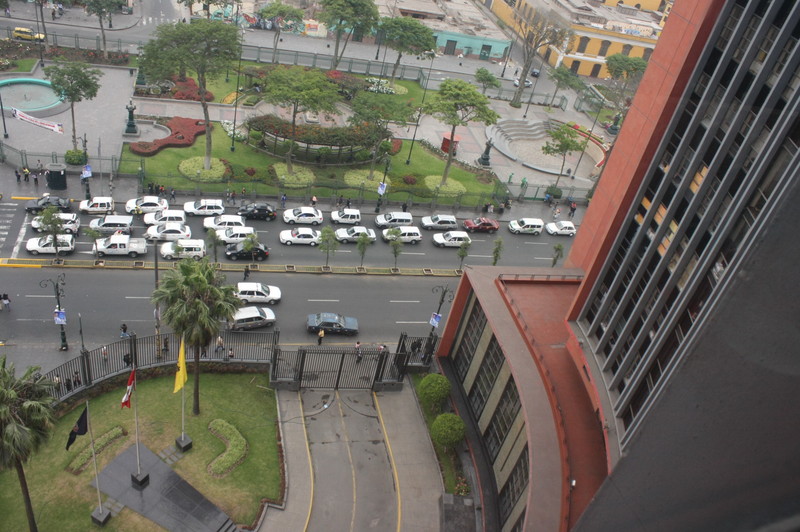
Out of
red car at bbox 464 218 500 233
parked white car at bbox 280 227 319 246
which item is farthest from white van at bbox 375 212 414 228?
parked white car at bbox 280 227 319 246

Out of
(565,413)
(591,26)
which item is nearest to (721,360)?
(565,413)

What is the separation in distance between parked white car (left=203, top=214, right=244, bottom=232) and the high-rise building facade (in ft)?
76.6

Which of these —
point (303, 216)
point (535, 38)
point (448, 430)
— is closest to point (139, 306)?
point (303, 216)

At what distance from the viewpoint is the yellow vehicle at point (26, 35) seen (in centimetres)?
8312

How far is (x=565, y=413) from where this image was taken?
33.7m

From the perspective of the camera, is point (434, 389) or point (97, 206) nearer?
point (434, 389)

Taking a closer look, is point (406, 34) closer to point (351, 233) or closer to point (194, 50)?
point (194, 50)

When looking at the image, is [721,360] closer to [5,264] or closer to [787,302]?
[787,302]

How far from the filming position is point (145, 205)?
5816 cm

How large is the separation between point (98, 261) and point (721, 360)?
4744cm

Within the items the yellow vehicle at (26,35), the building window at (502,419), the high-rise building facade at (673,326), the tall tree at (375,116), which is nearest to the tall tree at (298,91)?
the tall tree at (375,116)

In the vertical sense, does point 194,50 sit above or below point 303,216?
above

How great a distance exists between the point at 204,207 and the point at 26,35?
45547 mm

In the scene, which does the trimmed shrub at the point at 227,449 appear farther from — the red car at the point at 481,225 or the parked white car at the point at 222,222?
the red car at the point at 481,225
